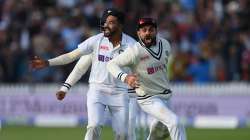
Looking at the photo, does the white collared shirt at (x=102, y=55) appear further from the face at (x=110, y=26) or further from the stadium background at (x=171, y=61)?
the stadium background at (x=171, y=61)

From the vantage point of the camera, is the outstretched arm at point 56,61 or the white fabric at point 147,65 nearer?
the white fabric at point 147,65

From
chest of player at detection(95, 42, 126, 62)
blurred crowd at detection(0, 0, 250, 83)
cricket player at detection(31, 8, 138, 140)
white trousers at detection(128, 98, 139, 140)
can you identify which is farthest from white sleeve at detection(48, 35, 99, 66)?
blurred crowd at detection(0, 0, 250, 83)

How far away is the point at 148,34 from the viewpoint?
1255 cm

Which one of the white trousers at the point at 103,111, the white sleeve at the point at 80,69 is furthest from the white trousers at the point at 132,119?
the white sleeve at the point at 80,69

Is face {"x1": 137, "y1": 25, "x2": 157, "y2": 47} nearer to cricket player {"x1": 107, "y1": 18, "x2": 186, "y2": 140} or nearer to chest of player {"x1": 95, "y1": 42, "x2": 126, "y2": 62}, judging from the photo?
cricket player {"x1": 107, "y1": 18, "x2": 186, "y2": 140}

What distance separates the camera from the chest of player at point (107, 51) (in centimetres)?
1308

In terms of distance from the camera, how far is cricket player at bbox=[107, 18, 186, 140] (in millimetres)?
12547

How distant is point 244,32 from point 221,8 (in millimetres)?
1346

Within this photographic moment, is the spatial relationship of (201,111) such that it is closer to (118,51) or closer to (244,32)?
(244,32)

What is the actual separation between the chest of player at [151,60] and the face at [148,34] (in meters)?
0.10

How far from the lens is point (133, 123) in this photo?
1352cm

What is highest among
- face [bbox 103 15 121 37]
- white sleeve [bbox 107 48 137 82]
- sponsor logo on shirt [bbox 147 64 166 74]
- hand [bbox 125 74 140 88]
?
face [bbox 103 15 121 37]

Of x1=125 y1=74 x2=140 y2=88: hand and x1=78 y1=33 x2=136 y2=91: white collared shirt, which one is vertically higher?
x1=78 y1=33 x2=136 y2=91: white collared shirt

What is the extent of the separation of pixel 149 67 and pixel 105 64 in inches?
28.1
